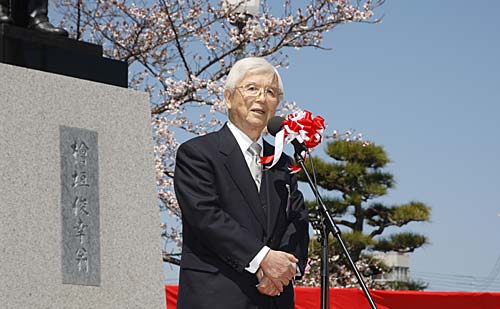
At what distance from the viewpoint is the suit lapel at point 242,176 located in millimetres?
3639

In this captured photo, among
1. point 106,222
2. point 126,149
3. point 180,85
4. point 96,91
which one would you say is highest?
point 180,85

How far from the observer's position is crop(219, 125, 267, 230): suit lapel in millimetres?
3639

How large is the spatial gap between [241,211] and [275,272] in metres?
0.31

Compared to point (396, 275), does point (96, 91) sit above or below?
above

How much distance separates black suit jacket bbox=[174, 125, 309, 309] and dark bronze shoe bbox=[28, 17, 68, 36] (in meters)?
0.84

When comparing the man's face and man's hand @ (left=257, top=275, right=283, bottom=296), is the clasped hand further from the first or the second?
the man's face

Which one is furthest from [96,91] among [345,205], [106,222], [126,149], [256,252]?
[345,205]

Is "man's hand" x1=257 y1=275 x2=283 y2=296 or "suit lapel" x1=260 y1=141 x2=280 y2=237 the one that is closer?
"man's hand" x1=257 y1=275 x2=283 y2=296

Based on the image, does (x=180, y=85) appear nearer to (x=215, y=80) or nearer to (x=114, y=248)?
(x=215, y=80)

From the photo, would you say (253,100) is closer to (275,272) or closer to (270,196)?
(270,196)

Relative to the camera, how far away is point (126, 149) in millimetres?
3906

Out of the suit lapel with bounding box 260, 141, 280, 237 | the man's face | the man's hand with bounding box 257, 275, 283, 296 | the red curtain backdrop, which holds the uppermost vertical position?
the man's face

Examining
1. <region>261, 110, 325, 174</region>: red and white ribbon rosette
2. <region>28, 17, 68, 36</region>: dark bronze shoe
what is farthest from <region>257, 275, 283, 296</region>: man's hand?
<region>28, 17, 68, 36</region>: dark bronze shoe

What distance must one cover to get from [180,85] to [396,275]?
8.92 meters
